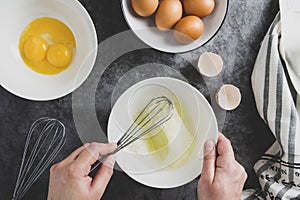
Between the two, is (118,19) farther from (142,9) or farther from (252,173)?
(252,173)

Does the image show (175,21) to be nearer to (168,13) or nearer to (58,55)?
(168,13)

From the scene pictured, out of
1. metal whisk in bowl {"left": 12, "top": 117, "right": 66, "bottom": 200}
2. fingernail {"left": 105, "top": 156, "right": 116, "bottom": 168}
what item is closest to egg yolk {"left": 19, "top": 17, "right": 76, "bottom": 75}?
metal whisk in bowl {"left": 12, "top": 117, "right": 66, "bottom": 200}

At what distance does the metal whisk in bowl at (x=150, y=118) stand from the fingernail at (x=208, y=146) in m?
0.12

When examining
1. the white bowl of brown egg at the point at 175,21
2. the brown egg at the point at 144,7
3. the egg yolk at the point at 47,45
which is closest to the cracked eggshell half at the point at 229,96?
the white bowl of brown egg at the point at 175,21

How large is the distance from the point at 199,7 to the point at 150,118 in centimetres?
28

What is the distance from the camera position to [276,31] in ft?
4.13

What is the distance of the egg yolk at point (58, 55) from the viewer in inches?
48.6

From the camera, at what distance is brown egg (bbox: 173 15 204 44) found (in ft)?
3.88

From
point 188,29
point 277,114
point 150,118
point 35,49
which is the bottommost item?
point 277,114

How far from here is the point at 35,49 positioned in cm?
124

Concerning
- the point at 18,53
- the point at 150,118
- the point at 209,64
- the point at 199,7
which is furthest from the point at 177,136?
the point at 18,53

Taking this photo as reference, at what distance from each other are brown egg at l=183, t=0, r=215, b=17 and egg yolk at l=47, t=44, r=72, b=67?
0.29 metres

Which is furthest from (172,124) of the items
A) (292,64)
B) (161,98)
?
(292,64)

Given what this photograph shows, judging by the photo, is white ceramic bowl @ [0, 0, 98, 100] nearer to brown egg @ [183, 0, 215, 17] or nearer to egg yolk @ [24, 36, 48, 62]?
egg yolk @ [24, 36, 48, 62]
